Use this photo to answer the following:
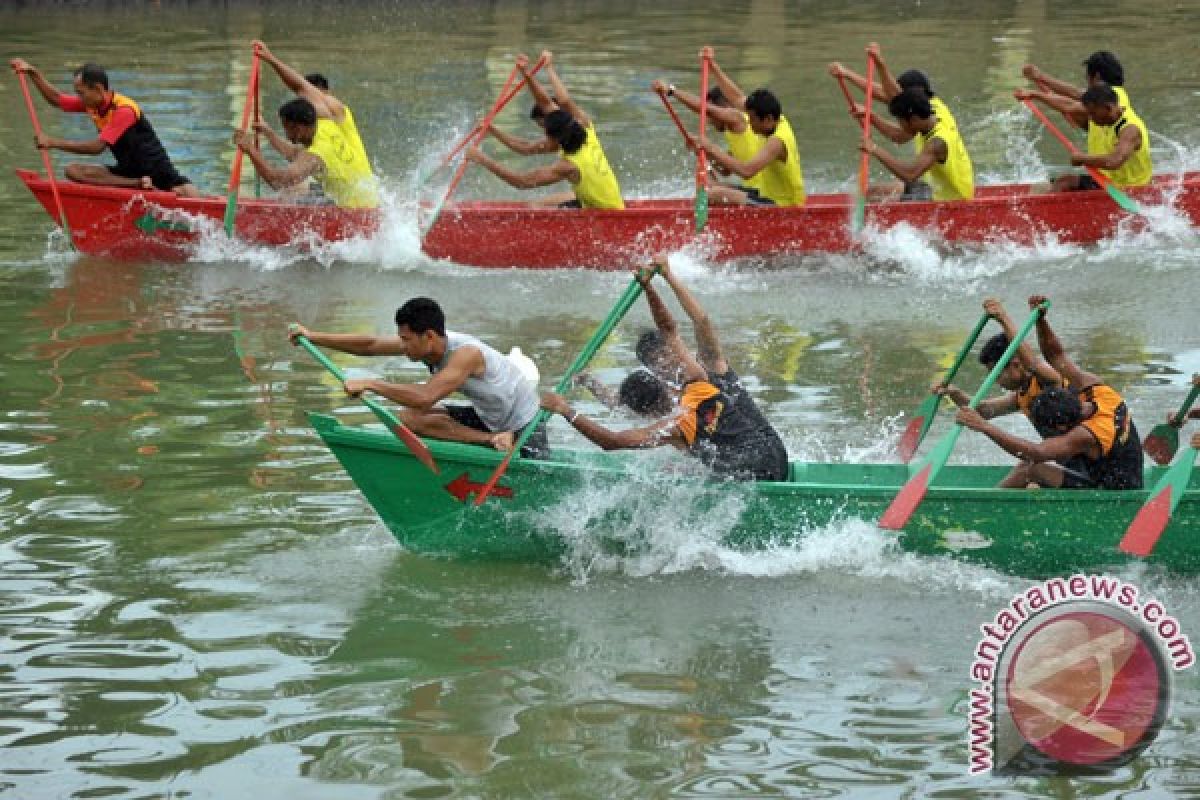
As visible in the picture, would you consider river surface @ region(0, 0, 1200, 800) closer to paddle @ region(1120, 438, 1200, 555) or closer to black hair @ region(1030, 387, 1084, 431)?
paddle @ region(1120, 438, 1200, 555)

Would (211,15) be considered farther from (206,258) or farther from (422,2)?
(206,258)

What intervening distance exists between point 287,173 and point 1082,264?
20.2 ft

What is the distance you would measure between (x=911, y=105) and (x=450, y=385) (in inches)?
251

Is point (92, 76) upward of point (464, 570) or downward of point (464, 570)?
upward

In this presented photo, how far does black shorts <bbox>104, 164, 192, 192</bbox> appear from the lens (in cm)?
1486

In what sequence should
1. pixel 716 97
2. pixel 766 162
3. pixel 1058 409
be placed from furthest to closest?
pixel 716 97, pixel 766 162, pixel 1058 409

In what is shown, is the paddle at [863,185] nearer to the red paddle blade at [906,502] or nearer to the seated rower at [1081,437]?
the seated rower at [1081,437]

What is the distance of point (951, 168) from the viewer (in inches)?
558

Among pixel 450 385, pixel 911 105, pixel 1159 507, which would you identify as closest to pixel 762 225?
pixel 911 105

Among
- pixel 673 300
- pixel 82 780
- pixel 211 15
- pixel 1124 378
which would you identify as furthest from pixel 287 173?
pixel 211 15

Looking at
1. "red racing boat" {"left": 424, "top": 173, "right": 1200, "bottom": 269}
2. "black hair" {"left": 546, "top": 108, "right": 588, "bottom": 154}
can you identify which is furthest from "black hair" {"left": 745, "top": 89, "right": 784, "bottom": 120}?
"black hair" {"left": 546, "top": 108, "right": 588, "bottom": 154}

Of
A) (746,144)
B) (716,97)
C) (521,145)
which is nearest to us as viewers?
(746,144)

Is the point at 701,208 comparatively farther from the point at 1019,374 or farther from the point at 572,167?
the point at 1019,374

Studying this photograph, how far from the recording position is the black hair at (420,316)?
868cm
